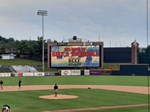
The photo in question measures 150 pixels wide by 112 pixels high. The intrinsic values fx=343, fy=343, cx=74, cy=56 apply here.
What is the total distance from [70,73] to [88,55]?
27.1 feet

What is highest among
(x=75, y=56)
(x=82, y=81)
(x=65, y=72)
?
(x=75, y=56)

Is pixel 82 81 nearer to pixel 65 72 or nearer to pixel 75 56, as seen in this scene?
pixel 75 56

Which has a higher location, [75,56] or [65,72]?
[75,56]

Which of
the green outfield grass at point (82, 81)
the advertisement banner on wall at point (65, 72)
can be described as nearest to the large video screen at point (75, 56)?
the advertisement banner on wall at point (65, 72)

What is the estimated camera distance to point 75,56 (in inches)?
3851

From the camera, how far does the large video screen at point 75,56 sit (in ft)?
320

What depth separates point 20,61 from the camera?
139000 millimetres

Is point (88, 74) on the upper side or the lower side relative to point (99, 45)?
lower

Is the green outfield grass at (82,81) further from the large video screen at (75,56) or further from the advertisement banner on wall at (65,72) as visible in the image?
the advertisement banner on wall at (65,72)

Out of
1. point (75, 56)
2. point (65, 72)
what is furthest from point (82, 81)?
point (65, 72)

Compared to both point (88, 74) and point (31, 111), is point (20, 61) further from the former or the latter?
point (31, 111)

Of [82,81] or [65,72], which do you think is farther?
[65,72]

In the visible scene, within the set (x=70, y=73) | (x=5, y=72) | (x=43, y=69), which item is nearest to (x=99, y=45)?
(x=70, y=73)

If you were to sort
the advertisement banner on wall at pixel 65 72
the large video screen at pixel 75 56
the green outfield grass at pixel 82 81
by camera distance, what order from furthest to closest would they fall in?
the advertisement banner on wall at pixel 65 72, the large video screen at pixel 75 56, the green outfield grass at pixel 82 81
